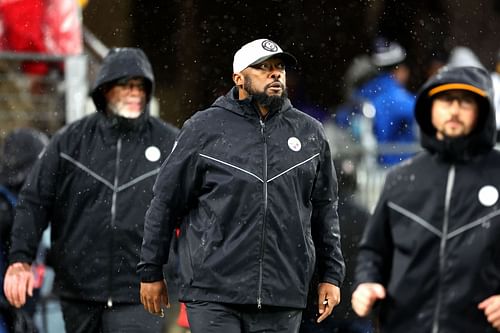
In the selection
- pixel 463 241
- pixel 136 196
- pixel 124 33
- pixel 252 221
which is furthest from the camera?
pixel 124 33

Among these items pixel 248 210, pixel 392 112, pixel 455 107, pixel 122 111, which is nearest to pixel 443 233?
pixel 455 107

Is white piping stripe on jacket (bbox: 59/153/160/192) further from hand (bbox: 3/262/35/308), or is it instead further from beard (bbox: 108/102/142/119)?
hand (bbox: 3/262/35/308)

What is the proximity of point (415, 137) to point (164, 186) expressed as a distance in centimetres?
645

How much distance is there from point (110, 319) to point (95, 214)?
0.62m

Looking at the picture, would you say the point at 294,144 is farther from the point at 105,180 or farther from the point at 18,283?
the point at 18,283

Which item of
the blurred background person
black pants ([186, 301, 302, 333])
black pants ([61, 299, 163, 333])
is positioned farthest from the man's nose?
the blurred background person

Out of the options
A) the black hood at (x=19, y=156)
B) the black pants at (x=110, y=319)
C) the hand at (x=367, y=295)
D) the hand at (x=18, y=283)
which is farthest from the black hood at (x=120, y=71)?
the hand at (x=367, y=295)

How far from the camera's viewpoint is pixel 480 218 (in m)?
6.18

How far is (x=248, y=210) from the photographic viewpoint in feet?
24.0

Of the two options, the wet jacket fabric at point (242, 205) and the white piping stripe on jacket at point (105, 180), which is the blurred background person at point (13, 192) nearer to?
the white piping stripe on jacket at point (105, 180)

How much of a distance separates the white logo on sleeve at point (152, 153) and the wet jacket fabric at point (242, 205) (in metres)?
1.32

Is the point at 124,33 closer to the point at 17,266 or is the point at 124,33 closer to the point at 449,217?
the point at 17,266

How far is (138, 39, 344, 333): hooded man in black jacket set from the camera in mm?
7316

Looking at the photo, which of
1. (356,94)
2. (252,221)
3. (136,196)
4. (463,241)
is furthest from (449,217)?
(356,94)
